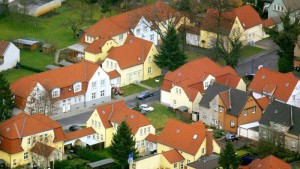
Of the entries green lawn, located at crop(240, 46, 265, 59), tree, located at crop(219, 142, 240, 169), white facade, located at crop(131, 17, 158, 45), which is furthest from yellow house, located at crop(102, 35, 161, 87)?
tree, located at crop(219, 142, 240, 169)

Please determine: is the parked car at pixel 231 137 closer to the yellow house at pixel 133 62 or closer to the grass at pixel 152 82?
the grass at pixel 152 82

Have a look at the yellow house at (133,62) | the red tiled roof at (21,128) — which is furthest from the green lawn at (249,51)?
the red tiled roof at (21,128)

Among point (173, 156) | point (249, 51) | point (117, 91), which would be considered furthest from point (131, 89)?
point (173, 156)

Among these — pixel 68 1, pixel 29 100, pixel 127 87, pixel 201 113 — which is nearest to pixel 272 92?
pixel 201 113

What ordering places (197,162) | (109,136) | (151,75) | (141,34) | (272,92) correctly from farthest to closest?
(141,34)
(151,75)
(272,92)
(109,136)
(197,162)

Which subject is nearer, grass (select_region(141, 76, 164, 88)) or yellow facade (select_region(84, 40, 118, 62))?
grass (select_region(141, 76, 164, 88))

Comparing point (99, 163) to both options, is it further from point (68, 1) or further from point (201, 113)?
point (68, 1)

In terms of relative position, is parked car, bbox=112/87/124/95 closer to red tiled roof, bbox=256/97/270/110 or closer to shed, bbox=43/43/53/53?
shed, bbox=43/43/53/53
